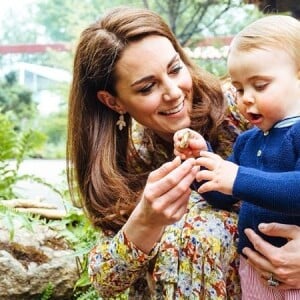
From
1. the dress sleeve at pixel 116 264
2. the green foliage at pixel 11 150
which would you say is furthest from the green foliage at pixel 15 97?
the dress sleeve at pixel 116 264

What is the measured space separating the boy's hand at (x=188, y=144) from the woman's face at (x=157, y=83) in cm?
18

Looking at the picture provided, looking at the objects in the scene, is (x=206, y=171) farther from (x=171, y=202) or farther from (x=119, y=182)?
(x=119, y=182)

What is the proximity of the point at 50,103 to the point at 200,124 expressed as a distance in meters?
8.65

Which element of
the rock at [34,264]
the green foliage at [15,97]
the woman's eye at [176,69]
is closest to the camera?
the woman's eye at [176,69]

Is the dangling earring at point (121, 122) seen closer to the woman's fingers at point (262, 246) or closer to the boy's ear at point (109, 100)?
the boy's ear at point (109, 100)

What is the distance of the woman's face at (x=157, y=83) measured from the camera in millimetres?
1940

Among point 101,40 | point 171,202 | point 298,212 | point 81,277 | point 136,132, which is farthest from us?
point 81,277

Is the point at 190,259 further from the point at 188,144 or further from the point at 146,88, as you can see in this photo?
the point at 146,88

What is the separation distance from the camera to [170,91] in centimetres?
193

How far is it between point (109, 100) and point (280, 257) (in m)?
0.71

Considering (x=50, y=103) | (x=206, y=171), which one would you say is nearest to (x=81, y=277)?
(x=206, y=171)

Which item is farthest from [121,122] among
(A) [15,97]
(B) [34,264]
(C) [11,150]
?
(A) [15,97]

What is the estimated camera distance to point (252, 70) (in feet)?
5.31

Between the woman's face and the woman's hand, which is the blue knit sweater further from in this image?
the woman's face
